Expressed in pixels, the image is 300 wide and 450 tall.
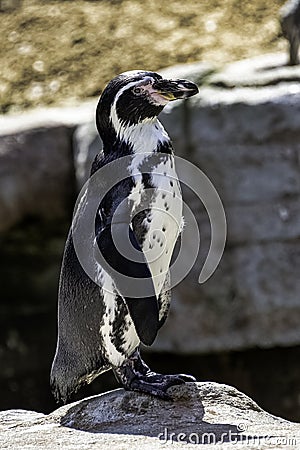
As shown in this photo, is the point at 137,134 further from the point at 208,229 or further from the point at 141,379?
the point at 208,229

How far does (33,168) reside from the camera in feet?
14.6

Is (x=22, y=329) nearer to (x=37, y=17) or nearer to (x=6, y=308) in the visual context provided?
(x=6, y=308)

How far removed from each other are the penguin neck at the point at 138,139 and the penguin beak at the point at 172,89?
78mm

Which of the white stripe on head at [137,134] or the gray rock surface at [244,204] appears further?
the gray rock surface at [244,204]

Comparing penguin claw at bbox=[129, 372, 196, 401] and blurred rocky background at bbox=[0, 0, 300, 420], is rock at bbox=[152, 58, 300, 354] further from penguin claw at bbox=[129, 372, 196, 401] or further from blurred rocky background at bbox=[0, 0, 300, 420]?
penguin claw at bbox=[129, 372, 196, 401]

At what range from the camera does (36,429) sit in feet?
7.82

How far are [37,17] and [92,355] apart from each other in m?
3.85

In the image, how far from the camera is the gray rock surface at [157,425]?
2131mm

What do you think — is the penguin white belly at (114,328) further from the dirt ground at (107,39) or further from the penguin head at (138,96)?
the dirt ground at (107,39)

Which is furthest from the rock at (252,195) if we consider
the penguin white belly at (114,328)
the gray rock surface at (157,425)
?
Answer: the penguin white belly at (114,328)

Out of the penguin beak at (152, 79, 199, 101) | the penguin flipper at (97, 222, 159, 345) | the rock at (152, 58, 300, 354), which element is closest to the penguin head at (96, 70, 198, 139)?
the penguin beak at (152, 79, 199, 101)

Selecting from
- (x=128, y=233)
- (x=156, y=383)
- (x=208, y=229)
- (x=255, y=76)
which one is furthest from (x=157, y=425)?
(x=255, y=76)

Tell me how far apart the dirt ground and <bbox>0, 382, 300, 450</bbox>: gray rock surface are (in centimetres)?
306

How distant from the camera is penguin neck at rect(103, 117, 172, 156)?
232cm
